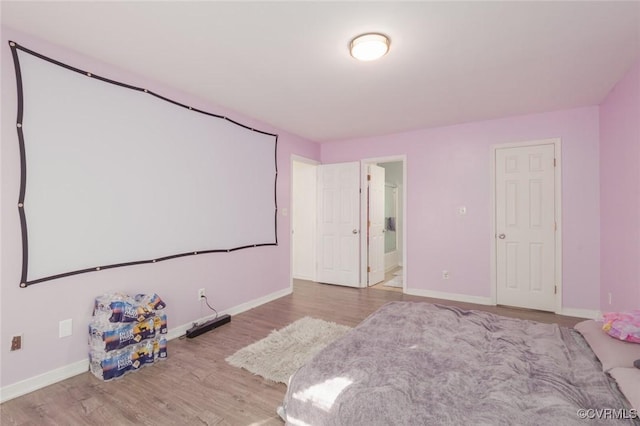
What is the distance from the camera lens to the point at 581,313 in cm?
364

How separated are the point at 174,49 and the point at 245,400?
8.76ft

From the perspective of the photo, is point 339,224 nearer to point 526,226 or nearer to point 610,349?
point 526,226

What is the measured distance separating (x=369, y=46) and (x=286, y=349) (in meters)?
2.63

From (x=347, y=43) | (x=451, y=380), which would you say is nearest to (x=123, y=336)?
(x=451, y=380)

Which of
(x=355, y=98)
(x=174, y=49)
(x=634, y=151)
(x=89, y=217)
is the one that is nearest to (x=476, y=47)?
(x=355, y=98)

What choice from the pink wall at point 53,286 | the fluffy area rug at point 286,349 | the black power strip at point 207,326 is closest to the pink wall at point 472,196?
the fluffy area rug at point 286,349

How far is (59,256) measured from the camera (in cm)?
227

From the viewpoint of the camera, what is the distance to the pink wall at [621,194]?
2.58m

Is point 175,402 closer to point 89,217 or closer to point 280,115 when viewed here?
point 89,217

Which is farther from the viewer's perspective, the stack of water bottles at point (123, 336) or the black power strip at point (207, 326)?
the black power strip at point (207, 326)

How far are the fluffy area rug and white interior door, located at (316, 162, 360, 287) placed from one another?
1.84 m

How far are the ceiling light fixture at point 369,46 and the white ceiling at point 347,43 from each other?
6 cm

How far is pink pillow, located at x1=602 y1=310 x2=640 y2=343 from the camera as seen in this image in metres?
1.58

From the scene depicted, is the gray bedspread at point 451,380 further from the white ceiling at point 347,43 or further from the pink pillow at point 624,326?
the white ceiling at point 347,43
